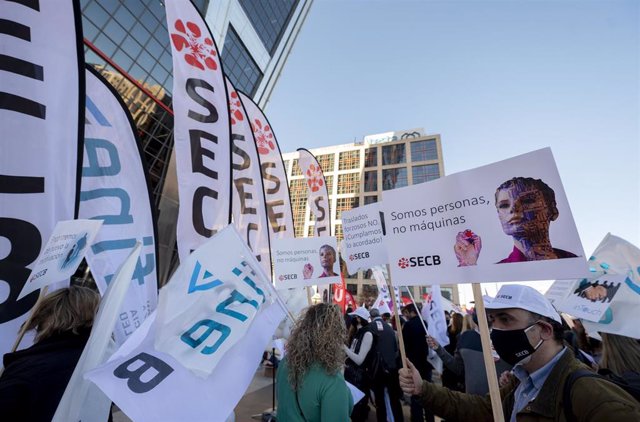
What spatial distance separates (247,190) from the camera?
19.5ft

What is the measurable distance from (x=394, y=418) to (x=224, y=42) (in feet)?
65.9

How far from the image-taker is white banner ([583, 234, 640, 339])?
2527 millimetres

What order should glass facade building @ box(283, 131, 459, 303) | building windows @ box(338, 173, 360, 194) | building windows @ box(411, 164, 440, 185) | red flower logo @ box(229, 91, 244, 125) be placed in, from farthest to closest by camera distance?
building windows @ box(338, 173, 360, 194) → glass facade building @ box(283, 131, 459, 303) → building windows @ box(411, 164, 440, 185) → red flower logo @ box(229, 91, 244, 125)

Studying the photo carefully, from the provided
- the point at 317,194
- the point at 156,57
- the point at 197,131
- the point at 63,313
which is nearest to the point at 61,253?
the point at 63,313

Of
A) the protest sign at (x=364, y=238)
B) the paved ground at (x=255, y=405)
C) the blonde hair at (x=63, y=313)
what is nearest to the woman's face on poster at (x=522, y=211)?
the protest sign at (x=364, y=238)

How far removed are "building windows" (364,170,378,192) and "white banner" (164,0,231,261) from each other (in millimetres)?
46530

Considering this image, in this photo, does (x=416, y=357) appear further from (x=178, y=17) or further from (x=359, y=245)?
(x=178, y=17)

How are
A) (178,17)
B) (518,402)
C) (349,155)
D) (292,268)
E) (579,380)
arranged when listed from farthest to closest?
(349,155) < (292,268) < (178,17) < (518,402) < (579,380)

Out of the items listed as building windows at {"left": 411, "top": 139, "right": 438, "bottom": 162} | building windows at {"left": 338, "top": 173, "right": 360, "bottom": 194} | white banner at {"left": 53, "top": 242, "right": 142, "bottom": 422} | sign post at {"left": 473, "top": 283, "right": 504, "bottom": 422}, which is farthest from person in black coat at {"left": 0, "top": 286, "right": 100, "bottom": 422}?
building windows at {"left": 411, "top": 139, "right": 438, "bottom": 162}

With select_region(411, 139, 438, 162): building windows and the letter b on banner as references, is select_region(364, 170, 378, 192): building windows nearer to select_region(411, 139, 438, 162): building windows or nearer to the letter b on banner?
select_region(411, 139, 438, 162): building windows

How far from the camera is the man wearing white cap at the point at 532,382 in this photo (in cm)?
129

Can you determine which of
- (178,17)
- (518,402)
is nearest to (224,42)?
(178,17)

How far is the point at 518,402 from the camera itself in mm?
1829

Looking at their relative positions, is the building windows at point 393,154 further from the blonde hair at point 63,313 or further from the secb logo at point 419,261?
the blonde hair at point 63,313
